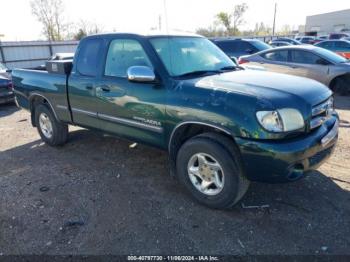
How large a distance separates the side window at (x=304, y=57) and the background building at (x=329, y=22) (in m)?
59.4

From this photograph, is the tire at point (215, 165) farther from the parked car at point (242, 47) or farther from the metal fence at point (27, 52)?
the metal fence at point (27, 52)

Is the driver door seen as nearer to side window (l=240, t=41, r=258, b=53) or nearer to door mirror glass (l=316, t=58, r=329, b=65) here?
door mirror glass (l=316, t=58, r=329, b=65)

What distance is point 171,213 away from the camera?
340 cm

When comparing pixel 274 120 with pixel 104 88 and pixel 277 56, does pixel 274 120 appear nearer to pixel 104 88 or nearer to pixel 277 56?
pixel 104 88

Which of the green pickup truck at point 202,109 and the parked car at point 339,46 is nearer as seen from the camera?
the green pickup truck at point 202,109

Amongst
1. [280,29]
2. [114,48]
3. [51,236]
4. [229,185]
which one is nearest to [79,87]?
[114,48]

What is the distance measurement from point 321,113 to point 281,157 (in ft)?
2.92

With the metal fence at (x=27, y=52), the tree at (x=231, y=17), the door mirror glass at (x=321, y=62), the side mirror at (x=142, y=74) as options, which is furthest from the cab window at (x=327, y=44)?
the tree at (x=231, y=17)

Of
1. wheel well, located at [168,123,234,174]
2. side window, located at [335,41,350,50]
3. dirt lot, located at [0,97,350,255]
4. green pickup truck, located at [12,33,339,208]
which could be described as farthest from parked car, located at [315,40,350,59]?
wheel well, located at [168,123,234,174]

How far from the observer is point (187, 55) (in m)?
3.97

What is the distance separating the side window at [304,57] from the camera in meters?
8.85

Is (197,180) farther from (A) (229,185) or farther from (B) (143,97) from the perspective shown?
(B) (143,97)

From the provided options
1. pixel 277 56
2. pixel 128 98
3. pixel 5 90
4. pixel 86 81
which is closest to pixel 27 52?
pixel 5 90

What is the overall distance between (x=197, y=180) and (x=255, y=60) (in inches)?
286
